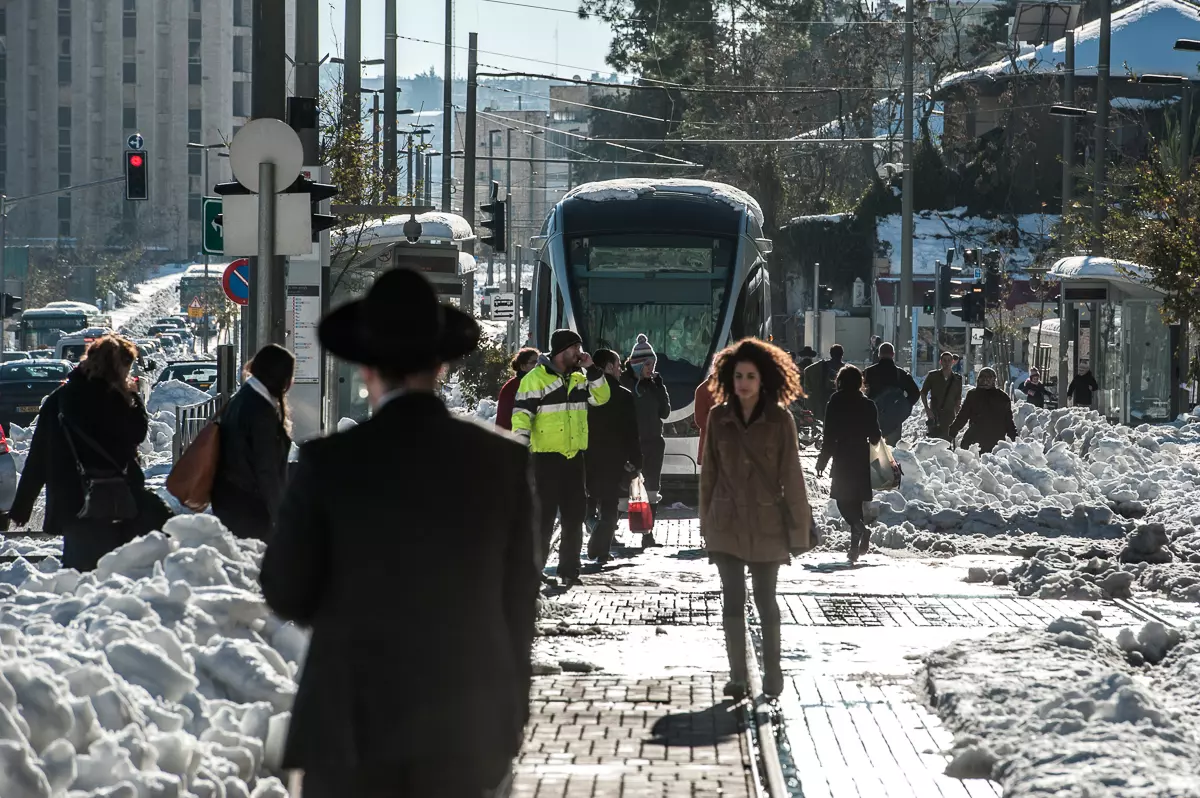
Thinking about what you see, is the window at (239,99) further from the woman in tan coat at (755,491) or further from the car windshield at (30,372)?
the woman in tan coat at (755,491)

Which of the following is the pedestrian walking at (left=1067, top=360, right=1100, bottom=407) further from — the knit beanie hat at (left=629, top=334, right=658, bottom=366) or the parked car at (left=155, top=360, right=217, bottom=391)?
the parked car at (left=155, top=360, right=217, bottom=391)

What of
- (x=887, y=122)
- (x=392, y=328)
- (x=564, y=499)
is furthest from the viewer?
(x=887, y=122)

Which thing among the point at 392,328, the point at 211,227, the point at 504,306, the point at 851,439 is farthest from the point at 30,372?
the point at 392,328

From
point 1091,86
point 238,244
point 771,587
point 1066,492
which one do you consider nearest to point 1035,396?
point 1066,492

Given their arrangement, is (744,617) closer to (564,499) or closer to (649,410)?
(564,499)

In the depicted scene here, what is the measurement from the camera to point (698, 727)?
8.32 meters

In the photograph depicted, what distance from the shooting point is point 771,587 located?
368 inches

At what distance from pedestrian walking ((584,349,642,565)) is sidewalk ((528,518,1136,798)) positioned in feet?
1.28

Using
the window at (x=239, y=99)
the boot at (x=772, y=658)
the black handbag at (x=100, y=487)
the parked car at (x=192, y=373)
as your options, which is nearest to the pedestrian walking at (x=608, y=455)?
the black handbag at (x=100, y=487)

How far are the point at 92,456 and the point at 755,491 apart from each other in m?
3.38

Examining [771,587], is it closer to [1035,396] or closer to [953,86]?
[1035,396]

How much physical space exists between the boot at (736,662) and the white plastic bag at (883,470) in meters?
8.29

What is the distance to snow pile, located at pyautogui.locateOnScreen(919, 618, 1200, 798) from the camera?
22.2ft

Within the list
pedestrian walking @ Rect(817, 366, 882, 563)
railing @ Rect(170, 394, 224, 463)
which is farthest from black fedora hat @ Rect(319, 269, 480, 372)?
railing @ Rect(170, 394, 224, 463)
